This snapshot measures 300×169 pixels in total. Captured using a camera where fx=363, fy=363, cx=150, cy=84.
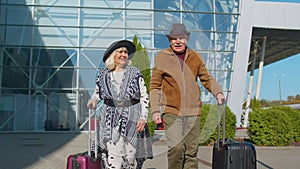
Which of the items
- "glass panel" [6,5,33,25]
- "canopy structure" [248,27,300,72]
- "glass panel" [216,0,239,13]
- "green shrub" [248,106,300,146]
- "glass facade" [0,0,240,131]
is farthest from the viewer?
"canopy structure" [248,27,300,72]

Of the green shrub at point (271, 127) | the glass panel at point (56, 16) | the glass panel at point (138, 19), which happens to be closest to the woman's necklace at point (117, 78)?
the green shrub at point (271, 127)

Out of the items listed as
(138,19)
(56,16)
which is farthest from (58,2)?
(138,19)

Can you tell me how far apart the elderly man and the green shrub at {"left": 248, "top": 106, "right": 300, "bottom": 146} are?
7.96m

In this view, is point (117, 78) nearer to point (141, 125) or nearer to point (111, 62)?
point (111, 62)

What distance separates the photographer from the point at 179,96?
3.48m

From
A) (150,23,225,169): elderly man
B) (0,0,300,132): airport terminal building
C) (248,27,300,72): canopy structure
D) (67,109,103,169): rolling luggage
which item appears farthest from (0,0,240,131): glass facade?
A: (67,109,103,169): rolling luggage

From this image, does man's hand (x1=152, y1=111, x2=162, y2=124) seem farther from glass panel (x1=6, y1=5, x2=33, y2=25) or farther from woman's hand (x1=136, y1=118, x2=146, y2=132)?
glass panel (x1=6, y1=5, x2=33, y2=25)

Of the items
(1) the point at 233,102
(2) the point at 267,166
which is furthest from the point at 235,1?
(2) the point at 267,166

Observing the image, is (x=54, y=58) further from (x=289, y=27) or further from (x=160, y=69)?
(x=160, y=69)

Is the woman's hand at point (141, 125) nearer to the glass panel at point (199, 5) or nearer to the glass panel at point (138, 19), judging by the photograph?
the glass panel at point (199, 5)

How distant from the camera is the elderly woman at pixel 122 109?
132 inches

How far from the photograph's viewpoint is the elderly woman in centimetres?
334

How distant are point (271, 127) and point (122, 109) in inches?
342

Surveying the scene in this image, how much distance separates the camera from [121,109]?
3340 mm
